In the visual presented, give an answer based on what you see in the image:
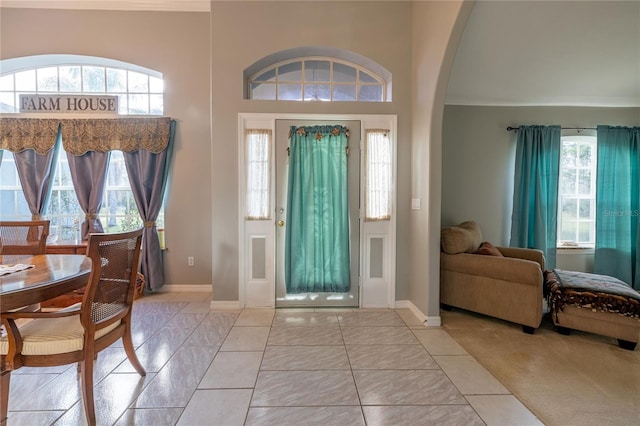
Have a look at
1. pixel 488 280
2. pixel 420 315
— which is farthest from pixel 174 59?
pixel 488 280

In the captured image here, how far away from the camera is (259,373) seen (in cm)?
219

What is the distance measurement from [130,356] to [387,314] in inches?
94.5

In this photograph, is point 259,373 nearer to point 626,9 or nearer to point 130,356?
point 130,356

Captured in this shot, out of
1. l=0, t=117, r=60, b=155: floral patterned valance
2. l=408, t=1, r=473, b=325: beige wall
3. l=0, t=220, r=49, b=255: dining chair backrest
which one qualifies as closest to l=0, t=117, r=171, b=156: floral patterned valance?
l=0, t=117, r=60, b=155: floral patterned valance

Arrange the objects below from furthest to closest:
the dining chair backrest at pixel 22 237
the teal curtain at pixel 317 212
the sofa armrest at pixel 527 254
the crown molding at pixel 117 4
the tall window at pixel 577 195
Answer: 1. the tall window at pixel 577 195
2. the crown molding at pixel 117 4
3. the sofa armrest at pixel 527 254
4. the teal curtain at pixel 317 212
5. the dining chair backrest at pixel 22 237

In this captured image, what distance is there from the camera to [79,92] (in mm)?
4043

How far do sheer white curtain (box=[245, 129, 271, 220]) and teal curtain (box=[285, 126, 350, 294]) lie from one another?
0.26 meters

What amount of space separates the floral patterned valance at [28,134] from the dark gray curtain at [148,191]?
37.4 inches

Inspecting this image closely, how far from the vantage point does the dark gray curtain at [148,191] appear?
3.91 m

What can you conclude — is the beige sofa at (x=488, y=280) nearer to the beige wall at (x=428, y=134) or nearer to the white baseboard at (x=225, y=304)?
the beige wall at (x=428, y=134)

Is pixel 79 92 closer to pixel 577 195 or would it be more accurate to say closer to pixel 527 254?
pixel 527 254

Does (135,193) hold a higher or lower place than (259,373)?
higher

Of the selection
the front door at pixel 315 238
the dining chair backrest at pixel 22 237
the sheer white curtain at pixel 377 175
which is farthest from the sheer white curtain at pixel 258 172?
the dining chair backrest at pixel 22 237

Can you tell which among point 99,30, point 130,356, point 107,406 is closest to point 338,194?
point 130,356
